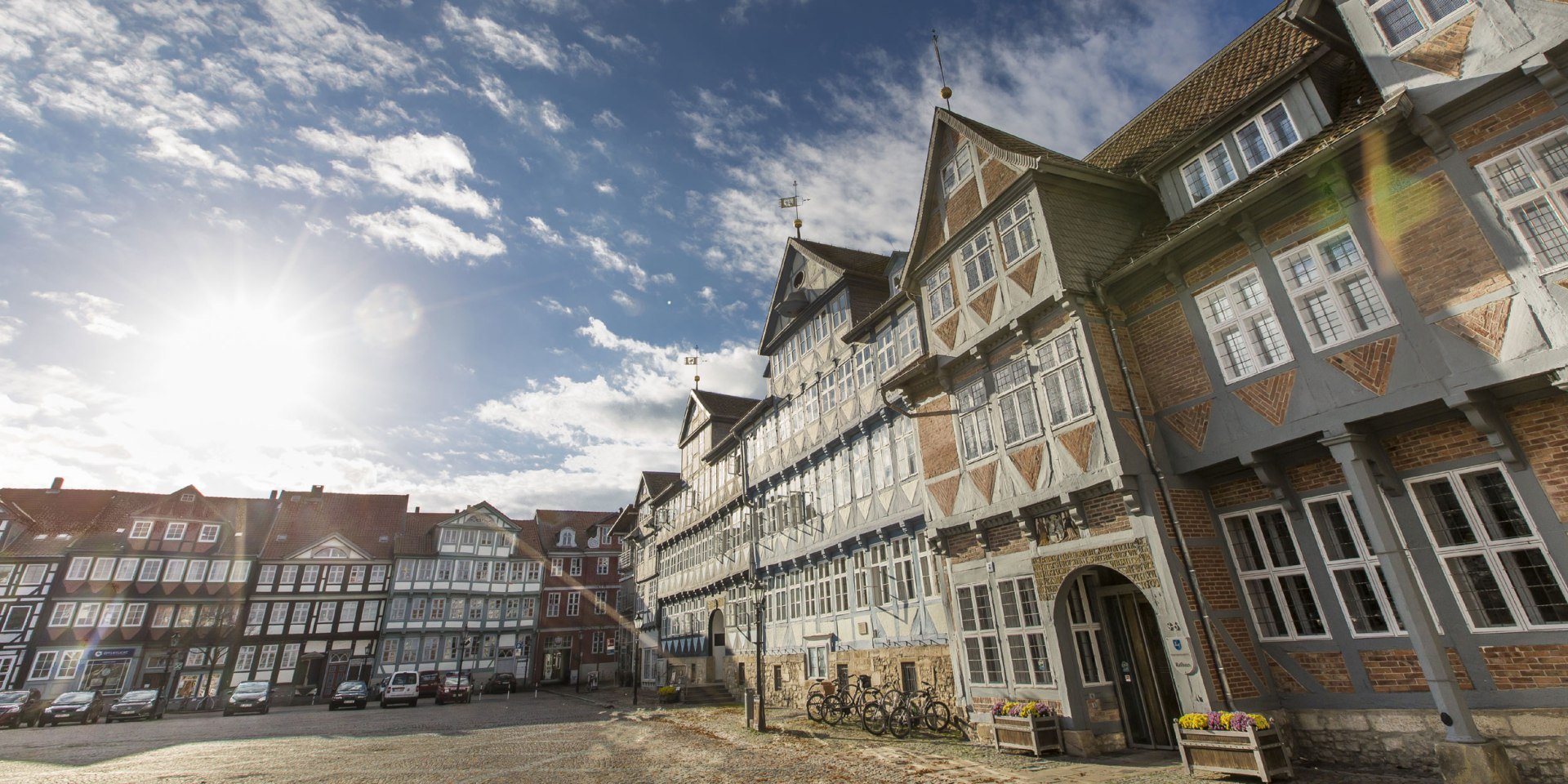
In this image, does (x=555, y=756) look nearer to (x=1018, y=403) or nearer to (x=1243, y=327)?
(x=1018, y=403)

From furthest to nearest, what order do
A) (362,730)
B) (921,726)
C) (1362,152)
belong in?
(362,730), (921,726), (1362,152)

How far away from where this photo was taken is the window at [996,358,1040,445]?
42.6 feet

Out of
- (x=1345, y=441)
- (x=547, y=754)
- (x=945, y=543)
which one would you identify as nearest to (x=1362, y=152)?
(x=1345, y=441)

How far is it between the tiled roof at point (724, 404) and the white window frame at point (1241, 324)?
2557cm

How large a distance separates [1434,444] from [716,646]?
29.4 meters

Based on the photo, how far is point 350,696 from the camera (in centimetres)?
3416

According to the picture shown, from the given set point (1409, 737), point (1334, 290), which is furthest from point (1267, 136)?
point (1409, 737)

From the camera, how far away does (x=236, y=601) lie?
147ft

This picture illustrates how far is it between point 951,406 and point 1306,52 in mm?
8721

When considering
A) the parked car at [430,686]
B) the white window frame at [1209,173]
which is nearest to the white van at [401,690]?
the parked car at [430,686]

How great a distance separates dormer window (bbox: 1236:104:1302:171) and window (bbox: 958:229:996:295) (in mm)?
4672

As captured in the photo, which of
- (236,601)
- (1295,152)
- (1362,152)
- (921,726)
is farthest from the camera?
(236,601)

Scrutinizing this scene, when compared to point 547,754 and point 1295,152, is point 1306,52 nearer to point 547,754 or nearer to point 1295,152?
point 1295,152

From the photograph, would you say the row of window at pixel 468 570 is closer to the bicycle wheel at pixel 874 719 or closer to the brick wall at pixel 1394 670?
the bicycle wheel at pixel 874 719
